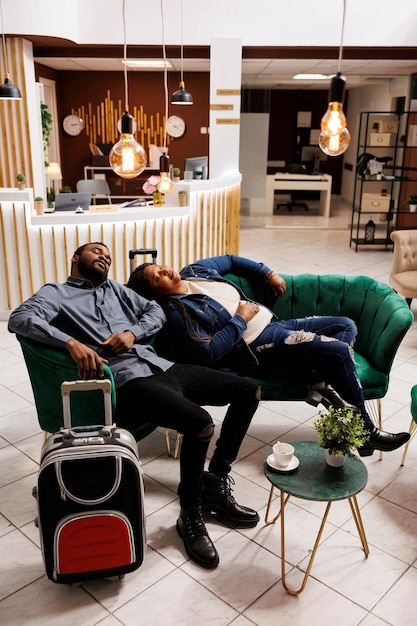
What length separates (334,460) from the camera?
243cm

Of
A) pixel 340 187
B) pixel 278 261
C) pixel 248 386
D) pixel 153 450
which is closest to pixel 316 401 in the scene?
pixel 248 386

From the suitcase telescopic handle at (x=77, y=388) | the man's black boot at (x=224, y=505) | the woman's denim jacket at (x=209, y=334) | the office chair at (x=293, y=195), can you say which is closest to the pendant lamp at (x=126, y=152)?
the woman's denim jacket at (x=209, y=334)

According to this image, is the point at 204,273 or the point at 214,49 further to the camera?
the point at 214,49

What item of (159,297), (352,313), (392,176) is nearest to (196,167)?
(352,313)

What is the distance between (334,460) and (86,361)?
1130 millimetres

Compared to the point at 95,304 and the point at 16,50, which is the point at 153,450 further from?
the point at 16,50

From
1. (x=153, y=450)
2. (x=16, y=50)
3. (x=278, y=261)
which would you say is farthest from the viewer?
(x=278, y=261)

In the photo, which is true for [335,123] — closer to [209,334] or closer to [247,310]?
[247,310]

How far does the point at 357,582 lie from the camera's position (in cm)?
243

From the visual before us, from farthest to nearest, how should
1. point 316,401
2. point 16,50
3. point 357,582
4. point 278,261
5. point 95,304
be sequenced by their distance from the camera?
point 278,261
point 16,50
point 316,401
point 95,304
point 357,582

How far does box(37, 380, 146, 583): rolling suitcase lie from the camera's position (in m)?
2.19

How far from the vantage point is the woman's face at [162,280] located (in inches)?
125

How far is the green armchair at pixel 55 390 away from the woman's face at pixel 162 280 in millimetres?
710

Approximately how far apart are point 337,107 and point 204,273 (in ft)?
3.89
